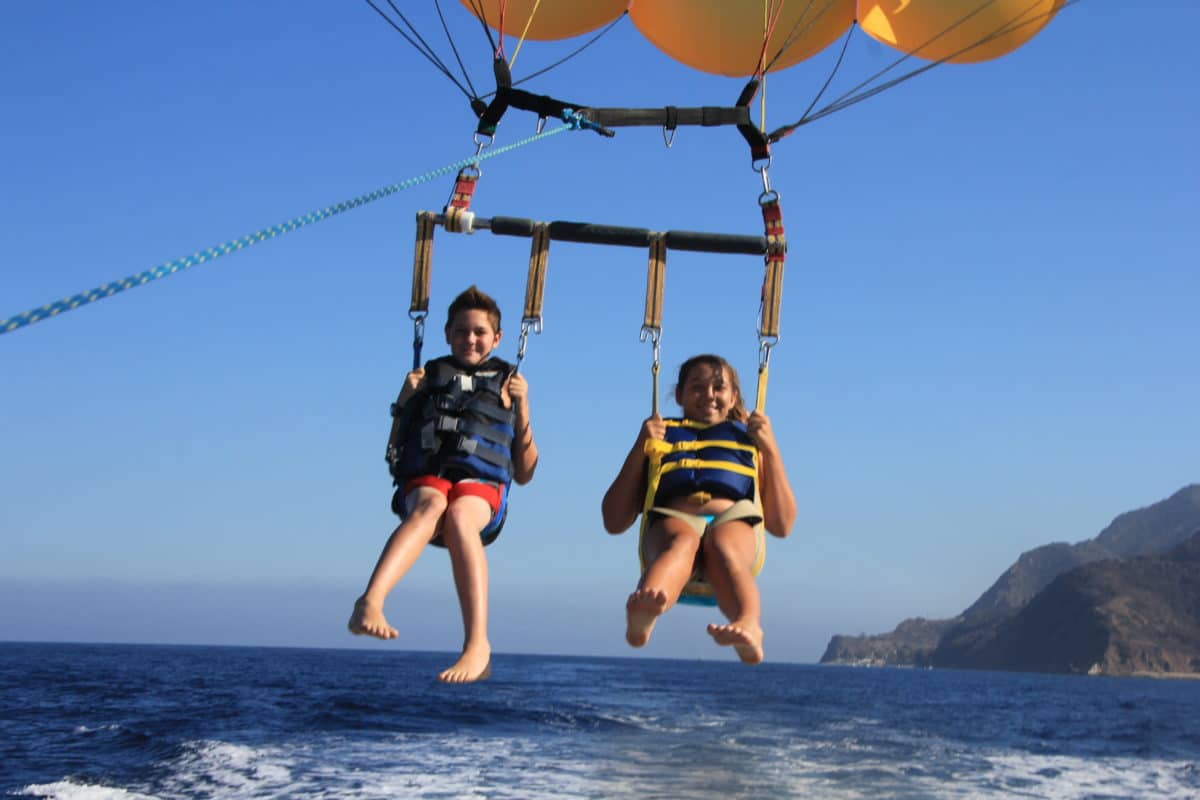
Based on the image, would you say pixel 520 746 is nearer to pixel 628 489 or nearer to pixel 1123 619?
pixel 628 489

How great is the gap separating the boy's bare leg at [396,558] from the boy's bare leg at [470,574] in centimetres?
10

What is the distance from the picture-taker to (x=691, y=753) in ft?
112

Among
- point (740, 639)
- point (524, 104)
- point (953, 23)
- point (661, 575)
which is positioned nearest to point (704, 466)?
point (661, 575)

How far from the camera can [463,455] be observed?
563 centimetres

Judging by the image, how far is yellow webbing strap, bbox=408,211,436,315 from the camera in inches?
235

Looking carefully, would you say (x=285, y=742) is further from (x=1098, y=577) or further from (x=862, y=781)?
(x=1098, y=577)

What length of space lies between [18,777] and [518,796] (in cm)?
1081

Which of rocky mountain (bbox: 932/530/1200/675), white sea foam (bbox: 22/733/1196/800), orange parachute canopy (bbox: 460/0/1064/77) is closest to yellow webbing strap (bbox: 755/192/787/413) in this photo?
orange parachute canopy (bbox: 460/0/1064/77)

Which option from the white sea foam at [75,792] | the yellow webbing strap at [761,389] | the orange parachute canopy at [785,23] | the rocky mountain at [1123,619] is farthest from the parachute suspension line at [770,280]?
the rocky mountain at [1123,619]

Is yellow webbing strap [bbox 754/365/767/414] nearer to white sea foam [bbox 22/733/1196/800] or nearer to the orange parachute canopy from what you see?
the orange parachute canopy

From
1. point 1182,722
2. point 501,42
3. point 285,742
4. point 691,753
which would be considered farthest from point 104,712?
point 1182,722

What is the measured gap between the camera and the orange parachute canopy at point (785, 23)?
8.25 meters

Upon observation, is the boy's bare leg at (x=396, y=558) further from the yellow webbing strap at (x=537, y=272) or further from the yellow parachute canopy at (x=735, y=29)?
the yellow parachute canopy at (x=735, y=29)

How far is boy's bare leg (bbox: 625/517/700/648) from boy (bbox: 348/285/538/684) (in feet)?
2.26
